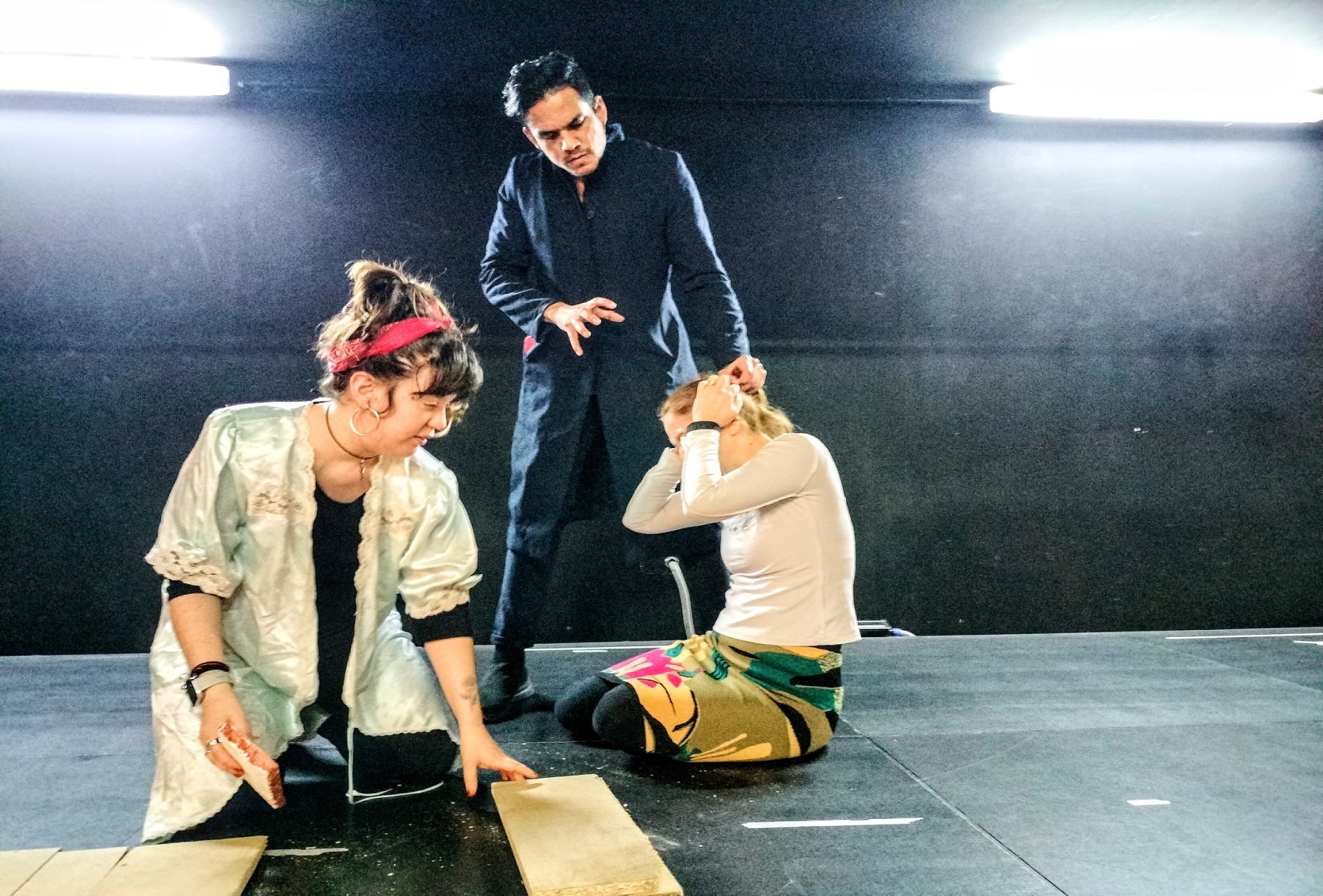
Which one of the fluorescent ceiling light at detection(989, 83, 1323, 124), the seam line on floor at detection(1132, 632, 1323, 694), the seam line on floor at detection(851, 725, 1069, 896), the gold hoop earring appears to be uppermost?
the fluorescent ceiling light at detection(989, 83, 1323, 124)

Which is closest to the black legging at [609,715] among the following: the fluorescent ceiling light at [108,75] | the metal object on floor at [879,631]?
the metal object on floor at [879,631]

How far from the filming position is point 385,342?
1722 millimetres

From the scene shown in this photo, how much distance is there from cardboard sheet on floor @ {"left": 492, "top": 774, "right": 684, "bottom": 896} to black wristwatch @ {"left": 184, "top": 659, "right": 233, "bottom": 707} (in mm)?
483

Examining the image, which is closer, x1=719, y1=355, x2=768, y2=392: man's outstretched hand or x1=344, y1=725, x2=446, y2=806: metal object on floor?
x1=344, y1=725, x2=446, y2=806: metal object on floor

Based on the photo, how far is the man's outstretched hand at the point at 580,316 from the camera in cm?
245

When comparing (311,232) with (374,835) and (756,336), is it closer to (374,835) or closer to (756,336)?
(756,336)

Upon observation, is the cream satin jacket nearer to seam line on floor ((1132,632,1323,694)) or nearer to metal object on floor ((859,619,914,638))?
metal object on floor ((859,619,914,638))

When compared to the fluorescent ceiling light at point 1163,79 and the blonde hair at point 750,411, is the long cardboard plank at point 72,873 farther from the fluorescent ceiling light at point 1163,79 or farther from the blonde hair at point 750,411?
the fluorescent ceiling light at point 1163,79

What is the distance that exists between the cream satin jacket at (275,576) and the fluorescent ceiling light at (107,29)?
1665 millimetres

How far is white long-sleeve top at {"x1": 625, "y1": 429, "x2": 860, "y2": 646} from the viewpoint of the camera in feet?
7.15

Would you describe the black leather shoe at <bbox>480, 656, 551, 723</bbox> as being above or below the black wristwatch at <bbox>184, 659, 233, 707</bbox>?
below

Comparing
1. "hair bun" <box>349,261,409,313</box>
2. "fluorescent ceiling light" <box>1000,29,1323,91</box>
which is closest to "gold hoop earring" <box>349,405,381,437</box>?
"hair bun" <box>349,261,409,313</box>

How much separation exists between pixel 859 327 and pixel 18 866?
2.90 metres

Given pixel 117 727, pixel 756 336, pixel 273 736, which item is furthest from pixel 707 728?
pixel 756 336
